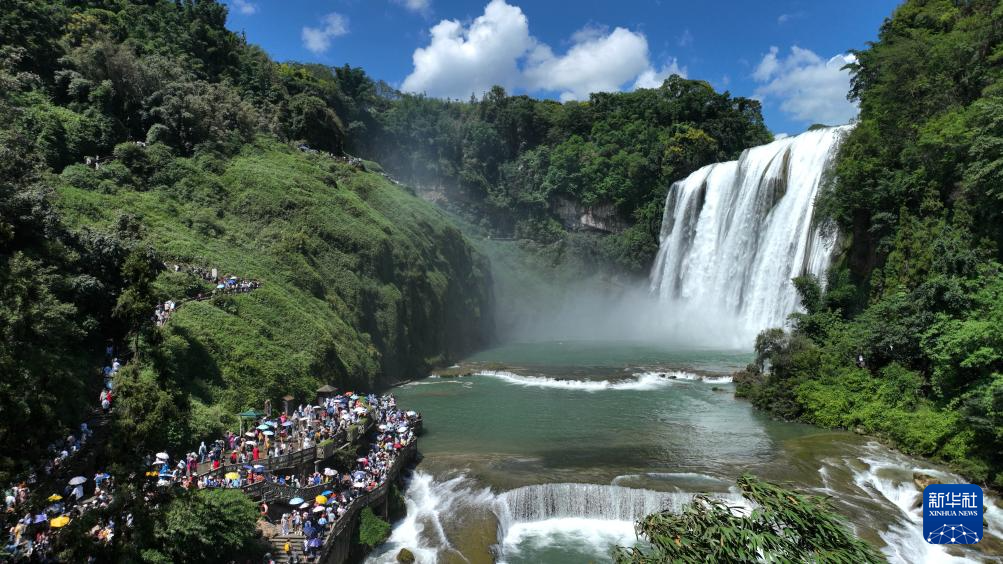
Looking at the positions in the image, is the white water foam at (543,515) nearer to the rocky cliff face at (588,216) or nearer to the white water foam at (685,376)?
the white water foam at (685,376)

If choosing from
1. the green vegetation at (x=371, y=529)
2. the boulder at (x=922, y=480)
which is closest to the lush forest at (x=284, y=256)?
the boulder at (x=922, y=480)

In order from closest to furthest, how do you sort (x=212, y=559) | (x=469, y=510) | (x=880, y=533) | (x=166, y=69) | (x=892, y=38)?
1. (x=212, y=559)
2. (x=880, y=533)
3. (x=469, y=510)
4. (x=892, y=38)
5. (x=166, y=69)

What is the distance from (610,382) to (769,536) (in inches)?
1223

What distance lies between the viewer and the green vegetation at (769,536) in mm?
7152

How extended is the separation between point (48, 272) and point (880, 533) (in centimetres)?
2983

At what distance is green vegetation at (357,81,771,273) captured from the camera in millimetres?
74688

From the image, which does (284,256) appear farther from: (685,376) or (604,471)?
(685,376)

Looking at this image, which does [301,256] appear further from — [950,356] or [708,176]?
[708,176]

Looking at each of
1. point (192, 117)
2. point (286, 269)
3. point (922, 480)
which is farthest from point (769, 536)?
point (192, 117)

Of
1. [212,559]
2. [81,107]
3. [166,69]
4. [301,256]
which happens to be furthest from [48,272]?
[166,69]

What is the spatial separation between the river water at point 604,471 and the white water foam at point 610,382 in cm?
162

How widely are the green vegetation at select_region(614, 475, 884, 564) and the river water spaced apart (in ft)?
38.3

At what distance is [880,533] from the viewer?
59.9 ft

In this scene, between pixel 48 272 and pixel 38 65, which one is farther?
pixel 38 65
